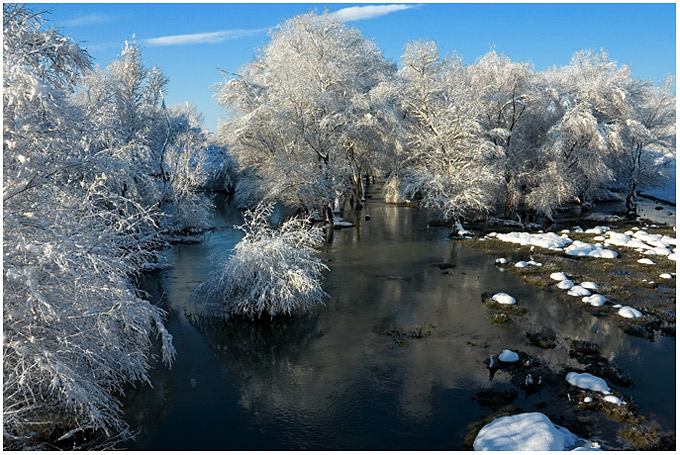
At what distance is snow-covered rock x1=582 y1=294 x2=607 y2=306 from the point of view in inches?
718

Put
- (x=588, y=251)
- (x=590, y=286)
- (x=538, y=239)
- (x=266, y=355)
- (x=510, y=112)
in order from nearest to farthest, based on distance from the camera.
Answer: (x=266, y=355) < (x=590, y=286) < (x=588, y=251) < (x=538, y=239) < (x=510, y=112)

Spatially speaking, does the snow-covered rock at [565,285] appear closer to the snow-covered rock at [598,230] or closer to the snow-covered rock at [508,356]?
the snow-covered rock at [508,356]

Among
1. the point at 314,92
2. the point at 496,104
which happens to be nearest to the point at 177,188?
the point at 314,92

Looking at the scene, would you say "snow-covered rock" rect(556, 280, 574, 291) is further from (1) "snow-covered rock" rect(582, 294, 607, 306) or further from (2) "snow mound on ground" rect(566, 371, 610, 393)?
(2) "snow mound on ground" rect(566, 371, 610, 393)

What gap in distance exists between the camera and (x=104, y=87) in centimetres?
3156

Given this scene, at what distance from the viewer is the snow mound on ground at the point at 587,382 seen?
39.9 feet

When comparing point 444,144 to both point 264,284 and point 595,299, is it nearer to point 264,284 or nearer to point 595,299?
point 595,299

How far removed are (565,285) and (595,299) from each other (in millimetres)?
1848

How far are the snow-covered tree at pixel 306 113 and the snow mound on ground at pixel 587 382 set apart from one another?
21397mm

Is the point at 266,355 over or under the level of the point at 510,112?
under

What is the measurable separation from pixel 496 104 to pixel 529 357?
23.9m

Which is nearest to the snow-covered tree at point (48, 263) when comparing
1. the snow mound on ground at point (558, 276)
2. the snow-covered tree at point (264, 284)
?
the snow-covered tree at point (264, 284)

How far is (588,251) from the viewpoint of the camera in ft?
84.3

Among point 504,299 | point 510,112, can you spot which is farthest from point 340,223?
point 504,299
